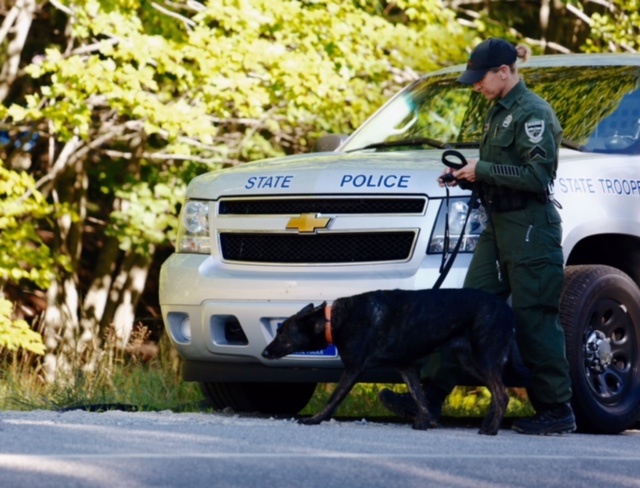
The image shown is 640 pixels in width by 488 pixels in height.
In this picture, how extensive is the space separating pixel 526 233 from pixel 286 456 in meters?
2.10

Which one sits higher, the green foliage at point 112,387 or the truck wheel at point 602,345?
the truck wheel at point 602,345

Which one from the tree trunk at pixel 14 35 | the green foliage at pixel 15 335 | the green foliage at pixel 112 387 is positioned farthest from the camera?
the tree trunk at pixel 14 35

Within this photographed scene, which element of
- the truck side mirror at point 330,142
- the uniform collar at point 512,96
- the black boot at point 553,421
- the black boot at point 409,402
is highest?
the uniform collar at point 512,96

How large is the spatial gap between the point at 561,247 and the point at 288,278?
1.34m

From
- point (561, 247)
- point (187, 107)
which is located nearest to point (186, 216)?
point (561, 247)

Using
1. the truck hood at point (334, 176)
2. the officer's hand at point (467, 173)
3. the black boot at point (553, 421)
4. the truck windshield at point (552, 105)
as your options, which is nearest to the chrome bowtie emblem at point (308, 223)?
the truck hood at point (334, 176)

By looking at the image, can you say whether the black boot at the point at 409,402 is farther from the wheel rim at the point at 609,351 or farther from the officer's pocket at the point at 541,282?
the wheel rim at the point at 609,351

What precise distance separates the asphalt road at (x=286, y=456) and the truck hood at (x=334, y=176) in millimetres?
1156

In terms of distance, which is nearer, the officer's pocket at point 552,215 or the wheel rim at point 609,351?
the officer's pocket at point 552,215

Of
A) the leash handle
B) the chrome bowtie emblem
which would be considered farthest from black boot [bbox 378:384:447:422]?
the leash handle

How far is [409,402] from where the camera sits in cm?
739

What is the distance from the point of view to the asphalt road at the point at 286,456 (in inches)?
199

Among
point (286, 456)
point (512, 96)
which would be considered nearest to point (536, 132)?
point (512, 96)

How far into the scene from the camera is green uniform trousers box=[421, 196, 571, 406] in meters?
7.13
